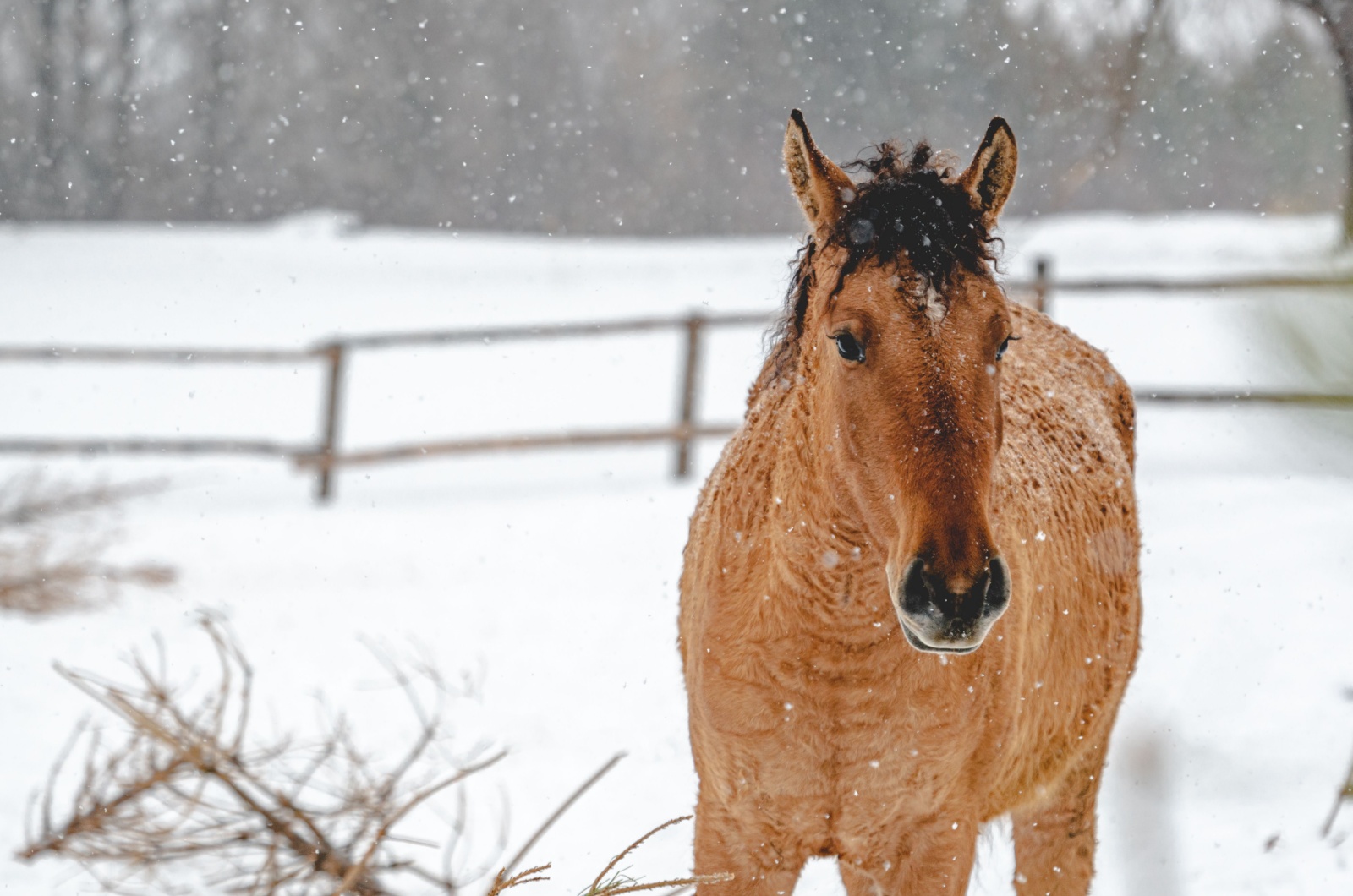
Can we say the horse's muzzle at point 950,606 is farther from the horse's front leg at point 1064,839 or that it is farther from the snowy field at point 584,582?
the horse's front leg at point 1064,839

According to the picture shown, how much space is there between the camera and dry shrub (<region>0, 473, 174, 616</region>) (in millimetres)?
5684

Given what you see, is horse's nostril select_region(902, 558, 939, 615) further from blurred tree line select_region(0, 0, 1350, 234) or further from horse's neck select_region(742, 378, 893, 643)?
blurred tree line select_region(0, 0, 1350, 234)

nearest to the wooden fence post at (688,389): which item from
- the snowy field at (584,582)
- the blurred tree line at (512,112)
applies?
the snowy field at (584,582)

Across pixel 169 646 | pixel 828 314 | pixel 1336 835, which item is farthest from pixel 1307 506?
pixel 169 646

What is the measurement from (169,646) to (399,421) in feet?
24.8

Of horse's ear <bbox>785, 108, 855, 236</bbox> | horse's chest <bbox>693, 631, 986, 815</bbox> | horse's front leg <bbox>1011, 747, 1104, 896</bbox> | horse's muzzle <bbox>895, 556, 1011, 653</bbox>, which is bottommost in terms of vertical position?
horse's front leg <bbox>1011, 747, 1104, 896</bbox>

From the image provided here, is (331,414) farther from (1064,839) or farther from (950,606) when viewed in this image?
(950,606)

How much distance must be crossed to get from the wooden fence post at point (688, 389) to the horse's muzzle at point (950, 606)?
6.99 meters

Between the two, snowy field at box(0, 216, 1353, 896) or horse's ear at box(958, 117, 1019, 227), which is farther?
snowy field at box(0, 216, 1353, 896)

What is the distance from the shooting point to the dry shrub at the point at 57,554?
224 inches

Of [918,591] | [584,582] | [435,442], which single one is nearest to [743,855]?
[918,591]

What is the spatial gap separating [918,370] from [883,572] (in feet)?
1.51

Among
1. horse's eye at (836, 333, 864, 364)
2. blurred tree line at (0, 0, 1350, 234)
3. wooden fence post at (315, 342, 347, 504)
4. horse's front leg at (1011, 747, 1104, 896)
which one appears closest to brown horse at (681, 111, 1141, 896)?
horse's eye at (836, 333, 864, 364)

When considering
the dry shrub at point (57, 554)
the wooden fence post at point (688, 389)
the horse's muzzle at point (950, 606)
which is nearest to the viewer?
the horse's muzzle at point (950, 606)
